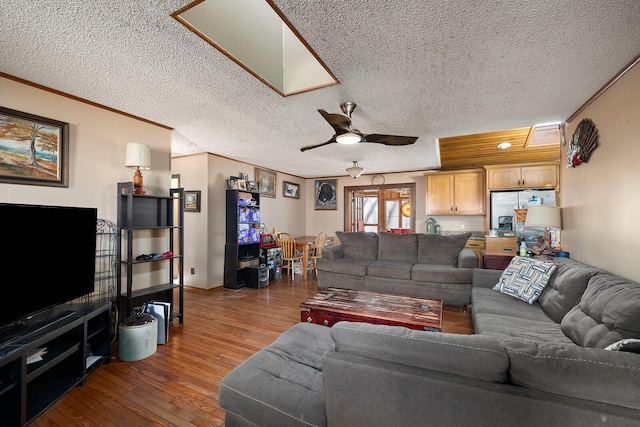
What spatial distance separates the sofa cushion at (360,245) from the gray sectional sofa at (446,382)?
10.8 ft

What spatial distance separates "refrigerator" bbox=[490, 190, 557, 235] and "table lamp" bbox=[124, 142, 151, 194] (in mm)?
5573

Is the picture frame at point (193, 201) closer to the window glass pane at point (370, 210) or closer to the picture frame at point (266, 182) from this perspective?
the picture frame at point (266, 182)

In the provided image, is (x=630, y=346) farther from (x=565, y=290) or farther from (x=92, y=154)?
(x=92, y=154)

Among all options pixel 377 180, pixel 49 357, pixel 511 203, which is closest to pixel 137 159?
pixel 49 357

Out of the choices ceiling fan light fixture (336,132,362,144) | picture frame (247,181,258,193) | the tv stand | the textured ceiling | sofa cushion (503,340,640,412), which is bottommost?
the tv stand

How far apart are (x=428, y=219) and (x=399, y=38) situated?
16.4 ft

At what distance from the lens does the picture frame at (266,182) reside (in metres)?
5.74

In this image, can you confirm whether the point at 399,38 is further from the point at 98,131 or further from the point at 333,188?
the point at 333,188

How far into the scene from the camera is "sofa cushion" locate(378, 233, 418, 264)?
4488 millimetres

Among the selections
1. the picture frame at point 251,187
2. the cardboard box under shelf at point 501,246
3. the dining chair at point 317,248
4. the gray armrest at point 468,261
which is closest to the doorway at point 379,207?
the dining chair at point 317,248

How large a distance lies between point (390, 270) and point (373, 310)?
1.69 metres

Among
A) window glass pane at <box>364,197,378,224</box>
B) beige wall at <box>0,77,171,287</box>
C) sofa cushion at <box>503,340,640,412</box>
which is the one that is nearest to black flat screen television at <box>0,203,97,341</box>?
beige wall at <box>0,77,171,287</box>

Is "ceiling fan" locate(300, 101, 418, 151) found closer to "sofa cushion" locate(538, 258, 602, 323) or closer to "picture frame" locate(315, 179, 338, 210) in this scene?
"sofa cushion" locate(538, 258, 602, 323)

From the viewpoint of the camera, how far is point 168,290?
10.3ft
